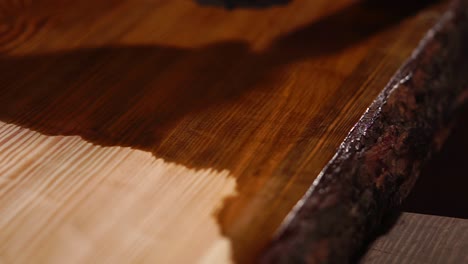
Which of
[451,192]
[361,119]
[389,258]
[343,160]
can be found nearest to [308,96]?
[361,119]

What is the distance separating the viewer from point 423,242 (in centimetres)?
103

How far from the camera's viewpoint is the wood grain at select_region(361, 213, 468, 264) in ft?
3.25

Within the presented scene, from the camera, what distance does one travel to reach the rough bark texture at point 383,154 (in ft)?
2.76

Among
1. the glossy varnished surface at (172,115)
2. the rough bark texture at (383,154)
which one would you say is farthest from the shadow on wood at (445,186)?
the glossy varnished surface at (172,115)

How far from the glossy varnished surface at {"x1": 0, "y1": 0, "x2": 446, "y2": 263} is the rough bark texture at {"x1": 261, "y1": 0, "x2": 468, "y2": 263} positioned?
0.05 metres

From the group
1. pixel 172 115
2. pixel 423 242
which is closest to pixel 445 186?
pixel 423 242

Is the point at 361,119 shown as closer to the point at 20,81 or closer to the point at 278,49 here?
the point at 278,49

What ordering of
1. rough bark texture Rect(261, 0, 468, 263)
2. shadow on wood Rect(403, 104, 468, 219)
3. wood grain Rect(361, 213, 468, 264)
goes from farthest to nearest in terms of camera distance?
shadow on wood Rect(403, 104, 468, 219) → wood grain Rect(361, 213, 468, 264) → rough bark texture Rect(261, 0, 468, 263)

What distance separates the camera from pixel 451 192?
5.53 feet

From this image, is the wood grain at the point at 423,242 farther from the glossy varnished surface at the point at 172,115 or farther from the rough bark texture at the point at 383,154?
the glossy varnished surface at the point at 172,115

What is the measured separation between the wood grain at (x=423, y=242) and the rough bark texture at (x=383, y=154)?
2.4 inches

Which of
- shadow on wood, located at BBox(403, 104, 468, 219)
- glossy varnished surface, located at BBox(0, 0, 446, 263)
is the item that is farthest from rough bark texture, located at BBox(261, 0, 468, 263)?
shadow on wood, located at BBox(403, 104, 468, 219)

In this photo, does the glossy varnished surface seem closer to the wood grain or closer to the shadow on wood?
the wood grain

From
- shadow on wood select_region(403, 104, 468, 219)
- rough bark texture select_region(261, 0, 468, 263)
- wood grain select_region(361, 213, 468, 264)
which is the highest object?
rough bark texture select_region(261, 0, 468, 263)
